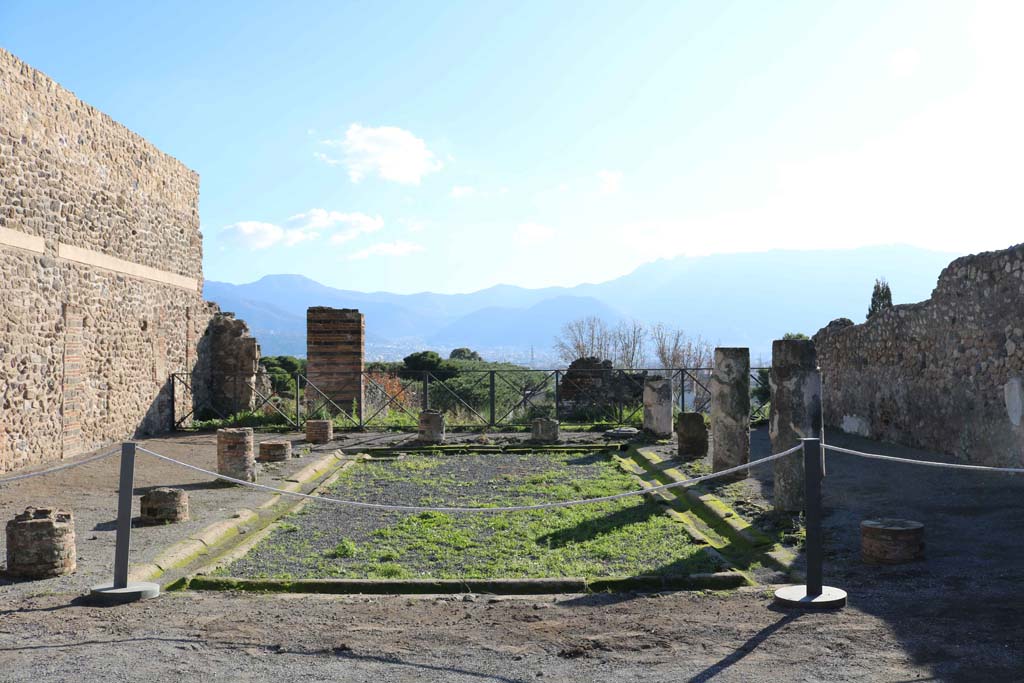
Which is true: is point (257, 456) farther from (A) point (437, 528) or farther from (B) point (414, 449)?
(A) point (437, 528)

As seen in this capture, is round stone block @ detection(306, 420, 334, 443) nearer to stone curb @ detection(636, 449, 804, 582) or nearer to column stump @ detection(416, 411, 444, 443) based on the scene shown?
column stump @ detection(416, 411, 444, 443)

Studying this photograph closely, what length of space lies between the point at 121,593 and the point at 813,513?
451 cm

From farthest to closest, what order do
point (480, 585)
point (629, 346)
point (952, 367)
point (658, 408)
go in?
point (629, 346), point (658, 408), point (952, 367), point (480, 585)

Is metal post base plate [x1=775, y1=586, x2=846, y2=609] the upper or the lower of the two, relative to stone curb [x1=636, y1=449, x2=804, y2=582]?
lower

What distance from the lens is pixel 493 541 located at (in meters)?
7.57

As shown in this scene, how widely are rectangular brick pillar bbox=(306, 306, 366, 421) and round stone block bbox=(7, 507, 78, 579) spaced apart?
41.2 ft

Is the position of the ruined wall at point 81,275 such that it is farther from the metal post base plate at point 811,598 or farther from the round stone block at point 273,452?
the metal post base plate at point 811,598

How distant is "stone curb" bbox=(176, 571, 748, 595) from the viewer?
600 cm

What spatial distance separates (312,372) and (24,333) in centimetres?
724

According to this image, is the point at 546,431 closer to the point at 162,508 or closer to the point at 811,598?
the point at 162,508

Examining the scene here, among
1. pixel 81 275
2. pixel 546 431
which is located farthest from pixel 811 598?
pixel 81 275

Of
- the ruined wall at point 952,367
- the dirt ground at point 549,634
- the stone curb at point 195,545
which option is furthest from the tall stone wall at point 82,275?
the ruined wall at point 952,367

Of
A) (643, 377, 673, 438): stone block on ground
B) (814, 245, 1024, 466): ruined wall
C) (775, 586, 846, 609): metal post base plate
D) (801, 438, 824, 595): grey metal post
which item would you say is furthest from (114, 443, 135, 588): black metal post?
(643, 377, 673, 438): stone block on ground

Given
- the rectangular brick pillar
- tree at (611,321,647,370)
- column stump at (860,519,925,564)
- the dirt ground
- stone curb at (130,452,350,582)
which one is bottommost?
A: the dirt ground
